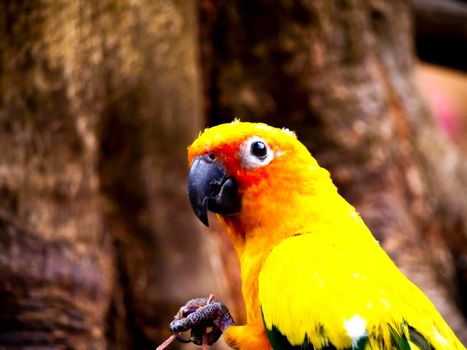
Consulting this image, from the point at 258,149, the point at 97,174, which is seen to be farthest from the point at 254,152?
the point at 97,174

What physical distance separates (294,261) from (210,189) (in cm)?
41

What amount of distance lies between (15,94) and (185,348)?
5.76ft

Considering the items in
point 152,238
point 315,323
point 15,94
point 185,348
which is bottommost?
point 315,323

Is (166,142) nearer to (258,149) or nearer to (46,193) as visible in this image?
(46,193)

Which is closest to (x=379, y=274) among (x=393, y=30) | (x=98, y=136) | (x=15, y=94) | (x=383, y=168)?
(x=15, y=94)

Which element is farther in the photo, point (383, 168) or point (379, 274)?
point (383, 168)

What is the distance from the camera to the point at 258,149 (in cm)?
238

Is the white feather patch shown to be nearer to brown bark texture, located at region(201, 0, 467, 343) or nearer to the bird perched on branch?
the bird perched on branch

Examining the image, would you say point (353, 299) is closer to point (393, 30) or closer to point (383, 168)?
point (383, 168)

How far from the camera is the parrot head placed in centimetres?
236

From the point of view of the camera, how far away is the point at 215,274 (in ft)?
14.0

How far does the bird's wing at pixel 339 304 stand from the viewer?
1966mm

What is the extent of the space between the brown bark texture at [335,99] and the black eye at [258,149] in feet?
7.45

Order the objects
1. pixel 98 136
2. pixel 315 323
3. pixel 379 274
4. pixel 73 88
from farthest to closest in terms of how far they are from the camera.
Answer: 1. pixel 98 136
2. pixel 73 88
3. pixel 379 274
4. pixel 315 323
